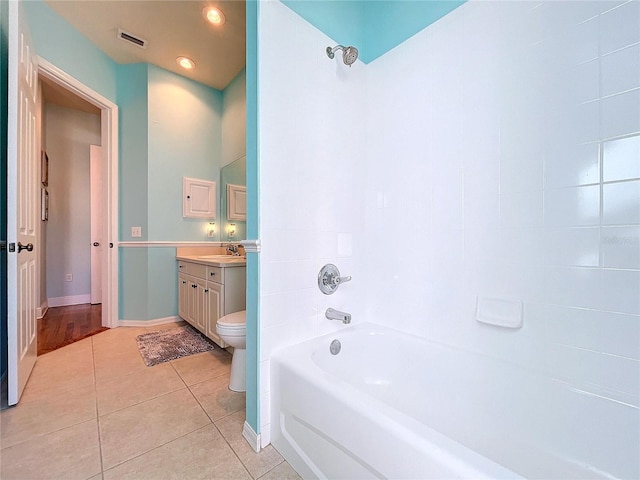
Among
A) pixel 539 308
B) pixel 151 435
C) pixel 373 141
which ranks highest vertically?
pixel 373 141

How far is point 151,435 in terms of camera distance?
1290 mm

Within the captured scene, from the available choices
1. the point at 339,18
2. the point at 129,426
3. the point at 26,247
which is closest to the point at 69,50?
the point at 26,247

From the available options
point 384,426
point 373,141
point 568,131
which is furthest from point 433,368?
point 373,141

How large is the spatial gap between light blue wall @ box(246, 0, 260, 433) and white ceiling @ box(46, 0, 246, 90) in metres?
1.32

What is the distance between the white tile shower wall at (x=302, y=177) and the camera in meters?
1.27

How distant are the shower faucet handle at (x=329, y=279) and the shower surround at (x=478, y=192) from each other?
6 centimetres

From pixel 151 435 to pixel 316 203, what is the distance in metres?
1.37

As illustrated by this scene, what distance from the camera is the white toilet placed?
1629mm

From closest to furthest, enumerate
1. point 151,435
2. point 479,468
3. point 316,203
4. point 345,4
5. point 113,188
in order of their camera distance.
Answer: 1. point 479,468
2. point 151,435
3. point 316,203
4. point 345,4
5. point 113,188

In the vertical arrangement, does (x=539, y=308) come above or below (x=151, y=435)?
above

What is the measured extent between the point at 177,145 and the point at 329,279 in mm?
2526

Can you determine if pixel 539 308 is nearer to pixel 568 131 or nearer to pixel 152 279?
pixel 568 131

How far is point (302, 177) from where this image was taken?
4.63 ft

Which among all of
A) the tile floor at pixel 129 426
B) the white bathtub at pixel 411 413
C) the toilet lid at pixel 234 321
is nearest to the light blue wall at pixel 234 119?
the toilet lid at pixel 234 321
